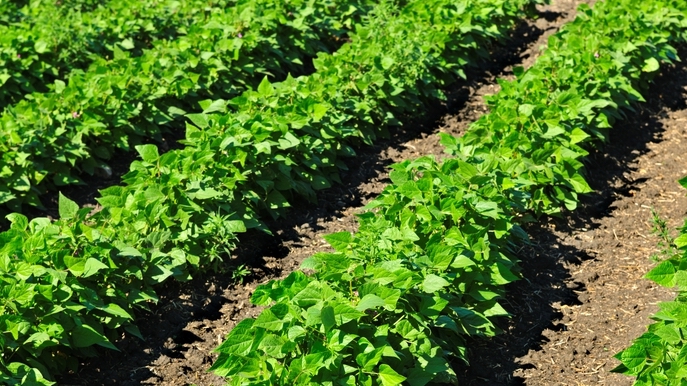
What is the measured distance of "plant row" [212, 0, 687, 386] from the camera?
3.94 meters

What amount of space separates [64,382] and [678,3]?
7175 millimetres

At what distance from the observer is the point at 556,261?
5754 mm

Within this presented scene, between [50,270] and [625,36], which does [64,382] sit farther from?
[625,36]

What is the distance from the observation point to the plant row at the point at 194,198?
4.48 metres

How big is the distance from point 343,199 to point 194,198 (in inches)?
56.1

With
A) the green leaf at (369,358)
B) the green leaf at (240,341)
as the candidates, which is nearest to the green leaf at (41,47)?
the green leaf at (240,341)

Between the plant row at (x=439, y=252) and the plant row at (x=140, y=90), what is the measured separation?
2560 millimetres

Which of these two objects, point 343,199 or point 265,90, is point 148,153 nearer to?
point 265,90

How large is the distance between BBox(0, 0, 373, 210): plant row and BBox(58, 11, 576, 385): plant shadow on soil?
1.51 meters

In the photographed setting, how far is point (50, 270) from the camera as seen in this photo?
178 inches

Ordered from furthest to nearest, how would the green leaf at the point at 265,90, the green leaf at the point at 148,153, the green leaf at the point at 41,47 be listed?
the green leaf at the point at 41,47, the green leaf at the point at 265,90, the green leaf at the point at 148,153

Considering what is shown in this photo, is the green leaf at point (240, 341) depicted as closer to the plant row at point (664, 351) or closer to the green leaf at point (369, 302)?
the green leaf at point (369, 302)

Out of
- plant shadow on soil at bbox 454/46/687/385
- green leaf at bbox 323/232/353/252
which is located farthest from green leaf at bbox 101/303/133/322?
plant shadow on soil at bbox 454/46/687/385

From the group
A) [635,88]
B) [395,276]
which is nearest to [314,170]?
[395,276]
